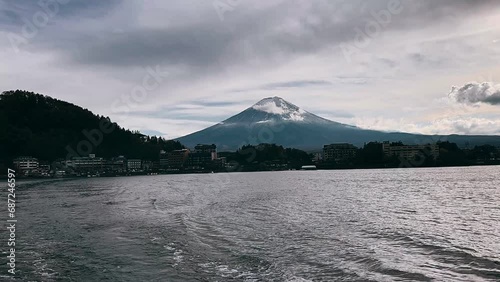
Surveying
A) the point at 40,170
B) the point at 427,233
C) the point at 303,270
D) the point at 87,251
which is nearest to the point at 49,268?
the point at 87,251

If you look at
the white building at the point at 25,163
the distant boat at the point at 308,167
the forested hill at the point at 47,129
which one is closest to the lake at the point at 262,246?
the white building at the point at 25,163

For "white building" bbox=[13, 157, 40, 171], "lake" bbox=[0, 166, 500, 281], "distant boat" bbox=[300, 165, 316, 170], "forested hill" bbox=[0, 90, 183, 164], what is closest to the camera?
"lake" bbox=[0, 166, 500, 281]

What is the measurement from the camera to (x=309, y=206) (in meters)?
24.2

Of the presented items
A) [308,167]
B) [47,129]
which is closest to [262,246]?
[47,129]

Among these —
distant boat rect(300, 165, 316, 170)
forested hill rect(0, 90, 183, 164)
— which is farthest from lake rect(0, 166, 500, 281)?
distant boat rect(300, 165, 316, 170)

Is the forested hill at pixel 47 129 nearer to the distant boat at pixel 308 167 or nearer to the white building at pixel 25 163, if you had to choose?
the white building at pixel 25 163

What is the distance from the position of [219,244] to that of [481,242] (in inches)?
298

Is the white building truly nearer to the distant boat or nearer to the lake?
the distant boat

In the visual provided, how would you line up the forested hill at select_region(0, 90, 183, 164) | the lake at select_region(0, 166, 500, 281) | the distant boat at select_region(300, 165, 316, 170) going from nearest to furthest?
the lake at select_region(0, 166, 500, 281)
the forested hill at select_region(0, 90, 183, 164)
the distant boat at select_region(300, 165, 316, 170)

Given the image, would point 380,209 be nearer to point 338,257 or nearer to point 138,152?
point 338,257

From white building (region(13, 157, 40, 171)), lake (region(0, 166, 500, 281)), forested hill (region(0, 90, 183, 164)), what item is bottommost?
lake (region(0, 166, 500, 281))

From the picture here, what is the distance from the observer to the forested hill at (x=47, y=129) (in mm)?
93312

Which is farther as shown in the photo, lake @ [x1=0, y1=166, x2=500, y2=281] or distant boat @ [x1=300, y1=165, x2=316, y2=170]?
distant boat @ [x1=300, y1=165, x2=316, y2=170]

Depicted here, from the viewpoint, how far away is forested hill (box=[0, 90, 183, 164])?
93312mm
